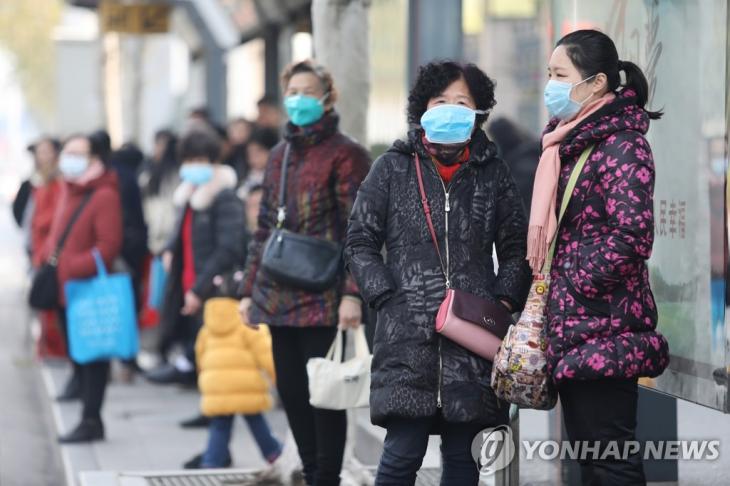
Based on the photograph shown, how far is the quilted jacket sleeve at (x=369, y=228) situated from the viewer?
4719 mm

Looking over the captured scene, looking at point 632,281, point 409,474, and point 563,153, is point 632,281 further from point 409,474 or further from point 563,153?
point 409,474

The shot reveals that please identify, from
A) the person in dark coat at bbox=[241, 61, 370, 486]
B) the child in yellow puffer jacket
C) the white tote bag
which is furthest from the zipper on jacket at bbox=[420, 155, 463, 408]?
the child in yellow puffer jacket

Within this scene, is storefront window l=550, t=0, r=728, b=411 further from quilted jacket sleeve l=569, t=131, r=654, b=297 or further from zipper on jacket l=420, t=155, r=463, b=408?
zipper on jacket l=420, t=155, r=463, b=408

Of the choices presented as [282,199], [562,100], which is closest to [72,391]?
[282,199]

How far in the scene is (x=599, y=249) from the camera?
4215 mm

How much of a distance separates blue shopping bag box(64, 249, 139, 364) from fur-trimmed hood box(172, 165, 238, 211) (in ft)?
2.04

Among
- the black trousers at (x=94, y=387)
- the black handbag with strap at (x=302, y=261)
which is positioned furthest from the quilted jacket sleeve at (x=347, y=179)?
the black trousers at (x=94, y=387)

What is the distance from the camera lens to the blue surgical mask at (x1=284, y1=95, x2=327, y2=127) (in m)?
5.82

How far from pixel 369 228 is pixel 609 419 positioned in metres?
1.04

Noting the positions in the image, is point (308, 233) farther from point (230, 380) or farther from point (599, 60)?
point (230, 380)

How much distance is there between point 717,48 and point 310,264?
1.77 metres

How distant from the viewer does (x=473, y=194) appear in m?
4.73

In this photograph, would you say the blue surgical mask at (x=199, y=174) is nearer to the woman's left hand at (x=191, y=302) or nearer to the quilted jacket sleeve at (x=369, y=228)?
the woman's left hand at (x=191, y=302)

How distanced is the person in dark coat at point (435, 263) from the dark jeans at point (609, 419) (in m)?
0.42
